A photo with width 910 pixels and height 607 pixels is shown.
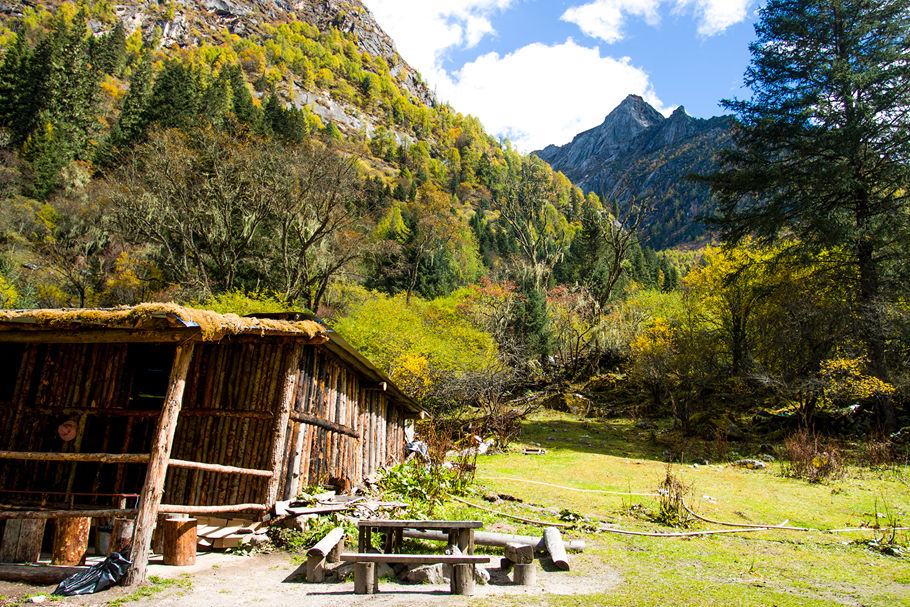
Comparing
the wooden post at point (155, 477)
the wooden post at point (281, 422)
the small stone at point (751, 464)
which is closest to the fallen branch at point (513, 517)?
the wooden post at point (281, 422)

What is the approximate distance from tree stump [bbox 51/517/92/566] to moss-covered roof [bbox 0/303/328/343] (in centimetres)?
242

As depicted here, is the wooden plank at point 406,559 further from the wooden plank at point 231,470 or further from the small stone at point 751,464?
the small stone at point 751,464

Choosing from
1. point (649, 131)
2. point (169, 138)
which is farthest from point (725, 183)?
point (649, 131)

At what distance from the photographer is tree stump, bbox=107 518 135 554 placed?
6047mm

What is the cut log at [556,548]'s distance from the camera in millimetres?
6293

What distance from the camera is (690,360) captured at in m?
22.3

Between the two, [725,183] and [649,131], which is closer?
[725,183]

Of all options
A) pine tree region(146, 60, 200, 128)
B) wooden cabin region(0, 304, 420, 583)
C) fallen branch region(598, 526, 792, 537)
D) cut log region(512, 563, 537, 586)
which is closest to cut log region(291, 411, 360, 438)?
wooden cabin region(0, 304, 420, 583)

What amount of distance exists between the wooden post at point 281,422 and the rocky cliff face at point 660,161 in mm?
124349

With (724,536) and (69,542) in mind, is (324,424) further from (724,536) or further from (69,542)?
(724,536)

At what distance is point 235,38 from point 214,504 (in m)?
130

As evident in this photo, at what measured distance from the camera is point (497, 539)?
6973 millimetres

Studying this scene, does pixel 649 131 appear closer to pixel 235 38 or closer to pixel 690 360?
pixel 235 38

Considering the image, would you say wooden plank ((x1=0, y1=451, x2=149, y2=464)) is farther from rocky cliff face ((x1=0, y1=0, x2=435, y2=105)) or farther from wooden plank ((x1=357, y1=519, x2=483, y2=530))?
rocky cliff face ((x1=0, y1=0, x2=435, y2=105))
